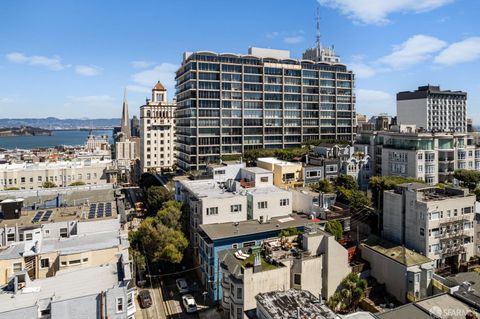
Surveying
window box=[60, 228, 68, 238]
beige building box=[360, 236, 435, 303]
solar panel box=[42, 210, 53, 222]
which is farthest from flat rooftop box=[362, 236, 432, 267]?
solar panel box=[42, 210, 53, 222]

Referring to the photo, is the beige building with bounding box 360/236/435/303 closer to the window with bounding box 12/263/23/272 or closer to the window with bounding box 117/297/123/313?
the window with bounding box 117/297/123/313

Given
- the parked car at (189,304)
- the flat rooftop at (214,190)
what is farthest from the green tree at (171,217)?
the parked car at (189,304)

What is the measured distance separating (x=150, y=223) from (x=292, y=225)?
61.0ft

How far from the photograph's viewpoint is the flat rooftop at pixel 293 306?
74.9 ft

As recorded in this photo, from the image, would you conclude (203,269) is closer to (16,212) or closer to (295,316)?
(295,316)

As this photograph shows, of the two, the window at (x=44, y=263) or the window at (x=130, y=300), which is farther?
the window at (x=44, y=263)

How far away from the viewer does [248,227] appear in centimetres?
4212

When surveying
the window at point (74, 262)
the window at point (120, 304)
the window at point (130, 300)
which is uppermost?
the window at point (120, 304)

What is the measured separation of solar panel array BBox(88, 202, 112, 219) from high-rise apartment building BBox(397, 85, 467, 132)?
551 feet

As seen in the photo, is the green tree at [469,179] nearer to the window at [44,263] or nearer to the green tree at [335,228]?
the green tree at [335,228]

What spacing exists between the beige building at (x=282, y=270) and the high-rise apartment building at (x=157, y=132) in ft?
339

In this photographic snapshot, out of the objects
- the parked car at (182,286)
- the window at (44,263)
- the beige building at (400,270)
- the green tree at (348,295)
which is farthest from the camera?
the parked car at (182,286)

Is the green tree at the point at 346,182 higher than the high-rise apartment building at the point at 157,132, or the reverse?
the high-rise apartment building at the point at 157,132

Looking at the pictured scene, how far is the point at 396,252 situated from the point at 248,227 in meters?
17.1
